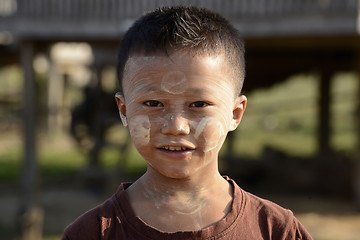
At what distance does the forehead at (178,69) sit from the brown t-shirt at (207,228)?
1.22 ft

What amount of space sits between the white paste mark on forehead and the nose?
0.24 ft

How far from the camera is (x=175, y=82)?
1.44m

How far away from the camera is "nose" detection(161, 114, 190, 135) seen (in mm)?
1426

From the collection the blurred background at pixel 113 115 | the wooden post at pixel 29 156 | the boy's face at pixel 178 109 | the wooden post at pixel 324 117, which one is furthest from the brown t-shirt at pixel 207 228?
the wooden post at pixel 324 117

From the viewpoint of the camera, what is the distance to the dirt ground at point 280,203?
23.1 ft

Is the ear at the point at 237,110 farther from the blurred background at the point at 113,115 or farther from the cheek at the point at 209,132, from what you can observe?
the blurred background at the point at 113,115

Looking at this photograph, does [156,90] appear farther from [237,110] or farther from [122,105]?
[237,110]

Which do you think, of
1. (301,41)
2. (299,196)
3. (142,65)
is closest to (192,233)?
(142,65)

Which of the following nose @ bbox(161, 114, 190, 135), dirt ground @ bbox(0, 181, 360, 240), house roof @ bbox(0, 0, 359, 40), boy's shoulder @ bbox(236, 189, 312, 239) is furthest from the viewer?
dirt ground @ bbox(0, 181, 360, 240)

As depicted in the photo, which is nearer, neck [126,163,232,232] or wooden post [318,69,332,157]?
neck [126,163,232,232]

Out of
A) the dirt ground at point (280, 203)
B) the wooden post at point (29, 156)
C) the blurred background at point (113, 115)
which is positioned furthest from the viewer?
the dirt ground at point (280, 203)

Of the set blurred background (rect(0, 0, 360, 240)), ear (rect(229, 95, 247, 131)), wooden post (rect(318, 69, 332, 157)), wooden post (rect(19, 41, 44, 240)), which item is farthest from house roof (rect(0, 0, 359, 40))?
ear (rect(229, 95, 247, 131))

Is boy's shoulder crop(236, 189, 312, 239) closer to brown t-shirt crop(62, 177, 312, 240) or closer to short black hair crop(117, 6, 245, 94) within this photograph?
brown t-shirt crop(62, 177, 312, 240)

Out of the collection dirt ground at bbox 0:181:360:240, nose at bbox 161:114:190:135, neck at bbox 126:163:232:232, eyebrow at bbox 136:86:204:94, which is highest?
eyebrow at bbox 136:86:204:94
